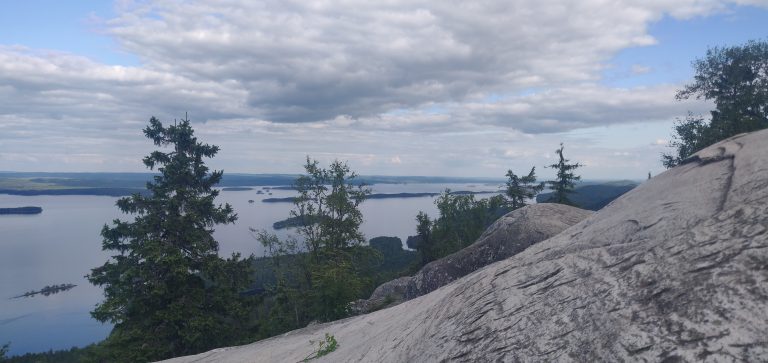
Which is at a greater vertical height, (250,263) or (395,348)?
(395,348)

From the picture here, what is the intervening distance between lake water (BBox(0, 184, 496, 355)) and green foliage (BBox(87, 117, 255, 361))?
30.4m

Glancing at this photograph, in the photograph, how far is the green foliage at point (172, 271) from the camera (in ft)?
69.9

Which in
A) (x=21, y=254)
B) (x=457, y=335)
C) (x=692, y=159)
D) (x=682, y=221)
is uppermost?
(x=692, y=159)

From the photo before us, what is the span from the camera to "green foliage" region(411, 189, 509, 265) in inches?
2028

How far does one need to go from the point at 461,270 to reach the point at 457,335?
987 cm

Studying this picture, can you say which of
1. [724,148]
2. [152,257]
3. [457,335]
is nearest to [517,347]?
[457,335]

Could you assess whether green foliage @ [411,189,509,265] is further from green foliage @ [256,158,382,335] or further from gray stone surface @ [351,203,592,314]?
gray stone surface @ [351,203,592,314]

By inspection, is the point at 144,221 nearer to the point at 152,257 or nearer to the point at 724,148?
the point at 152,257

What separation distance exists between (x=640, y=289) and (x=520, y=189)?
46.2 meters

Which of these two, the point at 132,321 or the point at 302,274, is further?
the point at 302,274

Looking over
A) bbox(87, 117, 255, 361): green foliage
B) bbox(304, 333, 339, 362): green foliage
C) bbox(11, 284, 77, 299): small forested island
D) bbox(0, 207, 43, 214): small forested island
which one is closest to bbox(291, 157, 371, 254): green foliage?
bbox(87, 117, 255, 361): green foliage

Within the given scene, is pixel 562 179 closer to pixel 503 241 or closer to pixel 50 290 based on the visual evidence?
pixel 503 241

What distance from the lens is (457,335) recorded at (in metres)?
5.76

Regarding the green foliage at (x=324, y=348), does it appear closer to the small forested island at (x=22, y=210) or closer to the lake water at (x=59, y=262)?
the lake water at (x=59, y=262)
